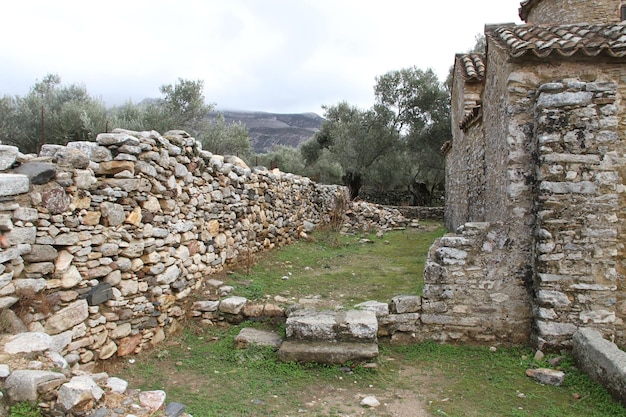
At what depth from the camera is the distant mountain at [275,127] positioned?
1897 inches

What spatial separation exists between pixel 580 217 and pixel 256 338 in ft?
13.7

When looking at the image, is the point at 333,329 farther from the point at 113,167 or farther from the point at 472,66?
the point at 472,66

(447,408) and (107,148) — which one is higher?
(107,148)

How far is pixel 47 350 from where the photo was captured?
3.39 m

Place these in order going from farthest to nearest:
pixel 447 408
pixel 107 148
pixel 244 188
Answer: pixel 244 188
pixel 107 148
pixel 447 408

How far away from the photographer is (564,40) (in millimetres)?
5426

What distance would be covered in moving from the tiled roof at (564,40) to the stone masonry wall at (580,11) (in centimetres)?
677

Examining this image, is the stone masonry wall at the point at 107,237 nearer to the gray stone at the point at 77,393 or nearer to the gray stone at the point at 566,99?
the gray stone at the point at 77,393

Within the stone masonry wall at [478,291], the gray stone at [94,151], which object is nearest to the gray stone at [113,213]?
the gray stone at [94,151]

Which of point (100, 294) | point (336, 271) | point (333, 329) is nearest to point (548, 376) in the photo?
point (333, 329)

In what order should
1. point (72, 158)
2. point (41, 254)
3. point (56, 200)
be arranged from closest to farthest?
point (41, 254), point (56, 200), point (72, 158)

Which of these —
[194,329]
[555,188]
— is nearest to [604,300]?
[555,188]

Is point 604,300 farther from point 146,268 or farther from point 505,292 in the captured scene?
point 146,268

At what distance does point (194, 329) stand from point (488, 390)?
12.1 ft
